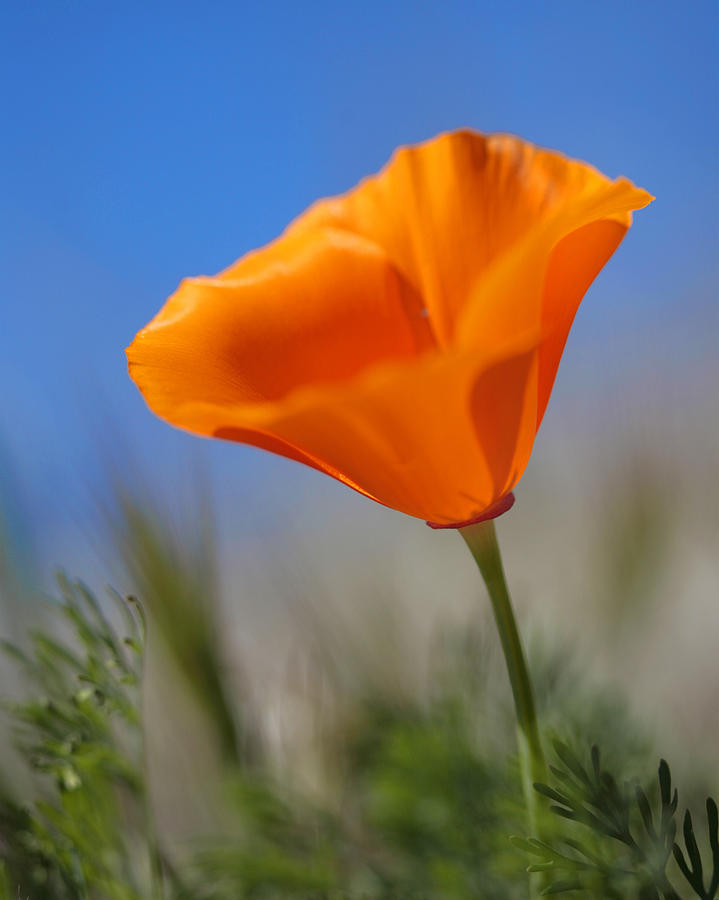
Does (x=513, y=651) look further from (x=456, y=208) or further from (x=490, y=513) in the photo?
(x=456, y=208)

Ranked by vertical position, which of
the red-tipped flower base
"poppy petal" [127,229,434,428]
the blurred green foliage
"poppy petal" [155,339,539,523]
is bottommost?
the blurred green foliage

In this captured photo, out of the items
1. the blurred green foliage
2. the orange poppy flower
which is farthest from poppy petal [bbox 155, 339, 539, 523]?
the blurred green foliage

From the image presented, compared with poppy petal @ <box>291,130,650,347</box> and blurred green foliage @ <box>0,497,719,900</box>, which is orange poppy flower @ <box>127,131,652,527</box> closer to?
poppy petal @ <box>291,130,650,347</box>

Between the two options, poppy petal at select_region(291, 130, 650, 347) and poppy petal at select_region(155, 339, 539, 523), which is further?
poppy petal at select_region(291, 130, 650, 347)

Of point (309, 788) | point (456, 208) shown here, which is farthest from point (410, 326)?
point (309, 788)

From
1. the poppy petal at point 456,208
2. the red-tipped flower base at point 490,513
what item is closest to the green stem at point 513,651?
the red-tipped flower base at point 490,513

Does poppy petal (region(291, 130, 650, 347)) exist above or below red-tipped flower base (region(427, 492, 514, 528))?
above

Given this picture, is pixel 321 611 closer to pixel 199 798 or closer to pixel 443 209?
pixel 199 798
